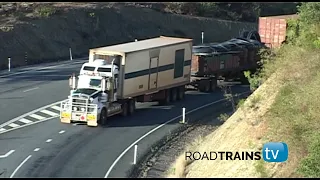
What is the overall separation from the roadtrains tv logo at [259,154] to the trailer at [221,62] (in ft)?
56.3

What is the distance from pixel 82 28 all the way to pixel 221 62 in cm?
2394

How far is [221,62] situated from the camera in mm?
45250

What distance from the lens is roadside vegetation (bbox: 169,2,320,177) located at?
23.0 m

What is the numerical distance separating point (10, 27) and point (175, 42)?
2140 cm

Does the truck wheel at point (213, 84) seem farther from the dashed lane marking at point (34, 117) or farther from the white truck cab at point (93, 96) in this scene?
the dashed lane marking at point (34, 117)

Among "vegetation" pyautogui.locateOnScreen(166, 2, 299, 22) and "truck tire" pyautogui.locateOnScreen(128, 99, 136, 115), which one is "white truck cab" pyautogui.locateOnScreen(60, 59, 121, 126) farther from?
"vegetation" pyautogui.locateOnScreen(166, 2, 299, 22)

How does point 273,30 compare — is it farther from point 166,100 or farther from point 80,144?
point 80,144

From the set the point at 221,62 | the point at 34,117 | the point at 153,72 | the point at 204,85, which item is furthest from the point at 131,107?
the point at 221,62

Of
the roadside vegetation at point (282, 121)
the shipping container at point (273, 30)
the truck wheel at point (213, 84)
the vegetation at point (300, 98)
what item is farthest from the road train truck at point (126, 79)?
the shipping container at point (273, 30)

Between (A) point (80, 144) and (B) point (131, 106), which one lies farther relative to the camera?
(B) point (131, 106)

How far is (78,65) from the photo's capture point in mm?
54656

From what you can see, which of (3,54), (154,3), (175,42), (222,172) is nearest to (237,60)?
(175,42)

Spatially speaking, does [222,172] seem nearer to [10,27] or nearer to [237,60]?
[237,60]

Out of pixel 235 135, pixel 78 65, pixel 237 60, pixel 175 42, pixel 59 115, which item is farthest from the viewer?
pixel 78 65
